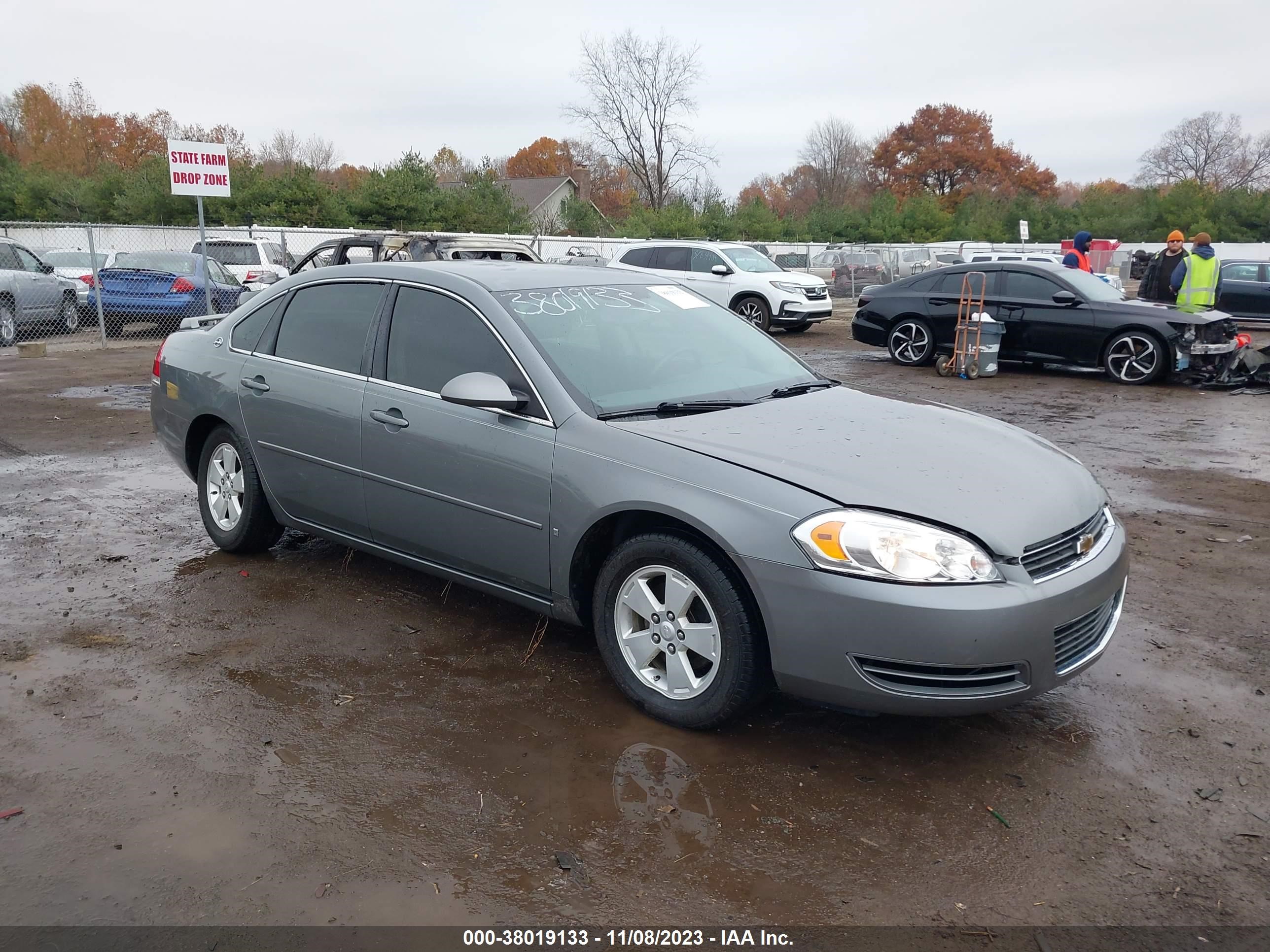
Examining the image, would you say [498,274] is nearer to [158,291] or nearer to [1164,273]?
[1164,273]

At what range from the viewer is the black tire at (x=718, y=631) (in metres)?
3.44

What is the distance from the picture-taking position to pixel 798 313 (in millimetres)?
19625

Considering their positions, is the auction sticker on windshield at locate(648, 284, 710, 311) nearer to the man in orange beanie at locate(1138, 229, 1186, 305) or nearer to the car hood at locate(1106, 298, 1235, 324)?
the car hood at locate(1106, 298, 1235, 324)

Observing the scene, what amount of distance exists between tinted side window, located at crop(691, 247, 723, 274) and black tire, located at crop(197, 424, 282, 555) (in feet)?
50.4

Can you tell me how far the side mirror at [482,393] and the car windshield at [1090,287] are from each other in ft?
38.3

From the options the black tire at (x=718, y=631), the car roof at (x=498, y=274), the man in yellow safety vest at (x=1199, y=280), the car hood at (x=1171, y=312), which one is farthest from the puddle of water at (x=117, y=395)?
the man in yellow safety vest at (x=1199, y=280)

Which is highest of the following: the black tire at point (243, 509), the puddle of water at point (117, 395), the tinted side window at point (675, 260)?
the tinted side window at point (675, 260)

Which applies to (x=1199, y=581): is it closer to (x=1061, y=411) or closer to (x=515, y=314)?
(x=515, y=314)

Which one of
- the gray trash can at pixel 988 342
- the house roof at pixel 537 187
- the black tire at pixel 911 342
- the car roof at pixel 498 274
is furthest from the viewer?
the house roof at pixel 537 187

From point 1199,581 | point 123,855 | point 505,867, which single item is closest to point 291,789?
point 123,855

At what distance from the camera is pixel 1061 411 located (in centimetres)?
1132

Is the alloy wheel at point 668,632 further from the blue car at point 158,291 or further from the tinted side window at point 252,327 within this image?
the blue car at point 158,291

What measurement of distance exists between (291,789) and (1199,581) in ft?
15.4

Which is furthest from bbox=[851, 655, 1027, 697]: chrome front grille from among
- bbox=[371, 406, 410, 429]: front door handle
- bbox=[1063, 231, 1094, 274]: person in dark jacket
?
bbox=[1063, 231, 1094, 274]: person in dark jacket
